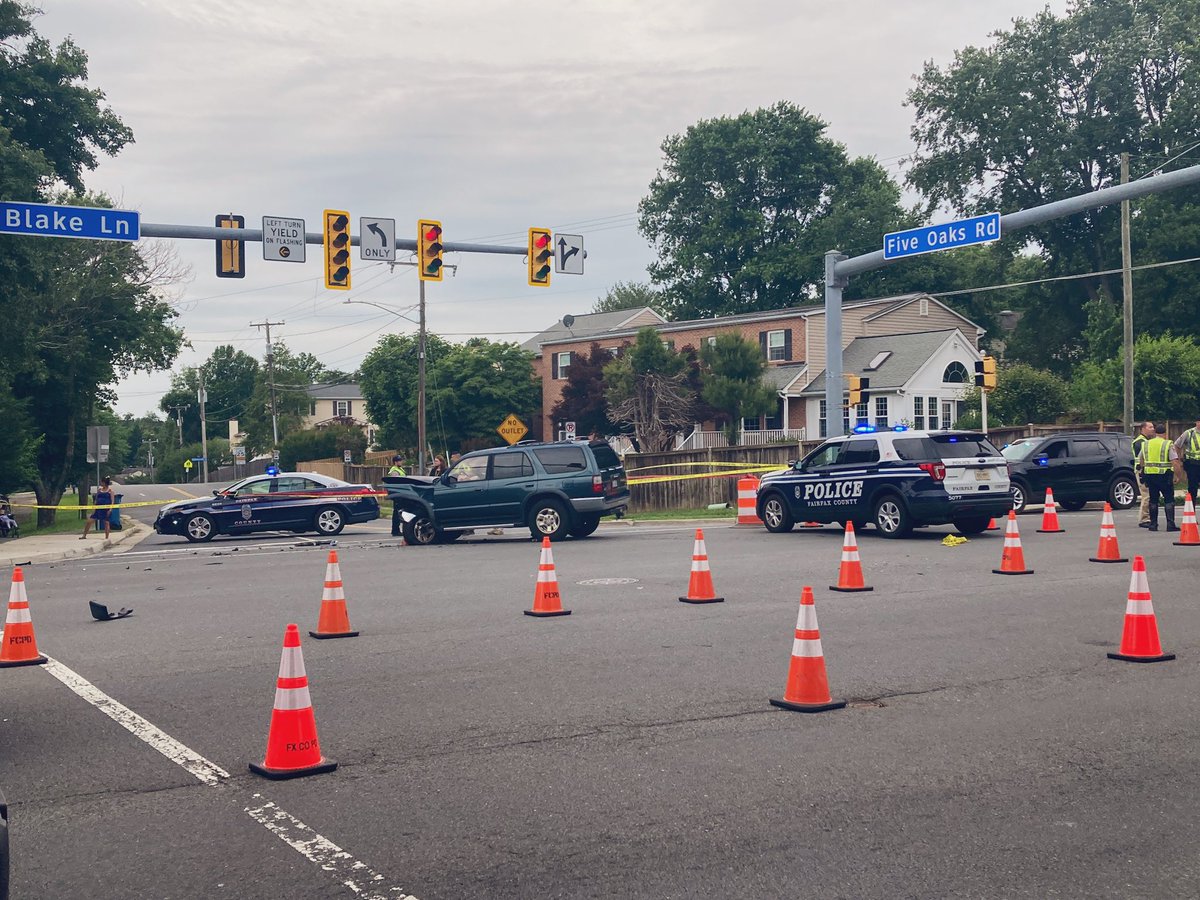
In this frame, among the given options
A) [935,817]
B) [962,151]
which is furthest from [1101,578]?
[962,151]

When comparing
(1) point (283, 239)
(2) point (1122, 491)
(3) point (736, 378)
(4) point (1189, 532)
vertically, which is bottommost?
(4) point (1189, 532)

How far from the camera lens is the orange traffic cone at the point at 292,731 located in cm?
655

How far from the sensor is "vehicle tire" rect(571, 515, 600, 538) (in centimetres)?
2289

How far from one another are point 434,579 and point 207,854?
1074 centimetres

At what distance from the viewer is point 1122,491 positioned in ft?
88.1

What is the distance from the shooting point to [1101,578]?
1425 cm

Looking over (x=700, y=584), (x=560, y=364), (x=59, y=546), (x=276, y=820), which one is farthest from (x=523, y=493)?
(x=560, y=364)

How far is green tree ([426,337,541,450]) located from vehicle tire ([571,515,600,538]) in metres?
43.1

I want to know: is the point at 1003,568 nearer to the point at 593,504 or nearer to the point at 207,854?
the point at 593,504

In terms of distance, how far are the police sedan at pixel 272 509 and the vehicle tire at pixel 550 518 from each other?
8490 mm

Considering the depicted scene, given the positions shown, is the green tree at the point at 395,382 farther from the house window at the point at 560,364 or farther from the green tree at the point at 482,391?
the house window at the point at 560,364

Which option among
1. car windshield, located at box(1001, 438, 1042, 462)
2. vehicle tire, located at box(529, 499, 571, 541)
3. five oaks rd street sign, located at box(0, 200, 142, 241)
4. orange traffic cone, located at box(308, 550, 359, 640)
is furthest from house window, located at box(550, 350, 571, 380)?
orange traffic cone, located at box(308, 550, 359, 640)

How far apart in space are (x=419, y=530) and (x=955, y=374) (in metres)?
35.8

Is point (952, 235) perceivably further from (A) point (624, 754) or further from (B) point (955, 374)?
(B) point (955, 374)
